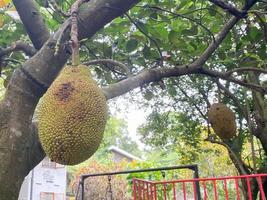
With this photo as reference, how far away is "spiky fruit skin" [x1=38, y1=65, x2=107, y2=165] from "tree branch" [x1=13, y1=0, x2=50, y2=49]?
48 cm

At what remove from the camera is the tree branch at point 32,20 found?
1379 mm

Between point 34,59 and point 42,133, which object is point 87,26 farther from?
point 42,133

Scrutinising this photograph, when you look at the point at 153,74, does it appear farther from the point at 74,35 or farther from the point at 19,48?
the point at 74,35

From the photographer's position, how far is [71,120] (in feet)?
2.88

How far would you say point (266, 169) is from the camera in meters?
3.05

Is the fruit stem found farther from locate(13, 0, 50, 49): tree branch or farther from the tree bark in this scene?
locate(13, 0, 50, 49): tree branch

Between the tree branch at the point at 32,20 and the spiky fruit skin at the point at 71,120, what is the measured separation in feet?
1.56

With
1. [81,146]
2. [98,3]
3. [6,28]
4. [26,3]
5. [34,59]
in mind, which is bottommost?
[81,146]

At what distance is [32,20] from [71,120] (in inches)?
25.0

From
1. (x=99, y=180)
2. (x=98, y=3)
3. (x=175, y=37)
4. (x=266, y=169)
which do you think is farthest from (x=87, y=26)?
(x=99, y=180)

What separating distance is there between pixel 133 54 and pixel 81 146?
1349mm

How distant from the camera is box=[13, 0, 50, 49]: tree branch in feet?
4.52

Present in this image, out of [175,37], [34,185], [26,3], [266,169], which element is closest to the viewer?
[26,3]

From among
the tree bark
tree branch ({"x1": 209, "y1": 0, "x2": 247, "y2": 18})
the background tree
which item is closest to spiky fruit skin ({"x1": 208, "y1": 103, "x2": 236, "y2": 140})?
Result: the background tree
